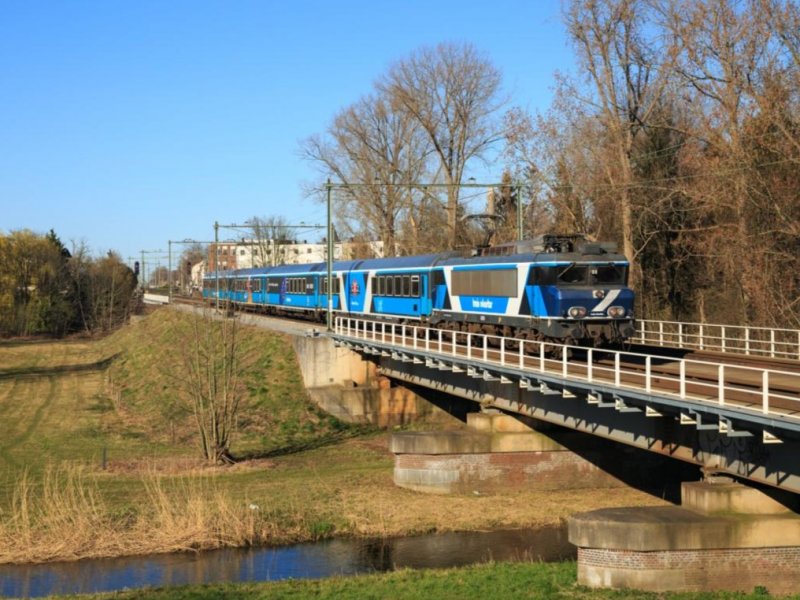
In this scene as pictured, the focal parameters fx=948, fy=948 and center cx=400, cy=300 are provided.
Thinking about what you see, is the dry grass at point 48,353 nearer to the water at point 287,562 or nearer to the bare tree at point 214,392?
the bare tree at point 214,392

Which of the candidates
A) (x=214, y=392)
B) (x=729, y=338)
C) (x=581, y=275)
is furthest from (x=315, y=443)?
(x=729, y=338)

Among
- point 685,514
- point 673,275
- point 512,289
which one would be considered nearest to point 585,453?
point 512,289

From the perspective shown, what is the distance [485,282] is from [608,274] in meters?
5.50

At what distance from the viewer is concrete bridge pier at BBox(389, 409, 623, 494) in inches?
1244

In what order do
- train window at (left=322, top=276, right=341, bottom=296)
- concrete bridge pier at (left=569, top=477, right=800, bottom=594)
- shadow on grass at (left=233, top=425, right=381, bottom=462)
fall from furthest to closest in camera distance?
train window at (left=322, top=276, right=341, bottom=296), shadow on grass at (left=233, top=425, right=381, bottom=462), concrete bridge pier at (left=569, top=477, right=800, bottom=594)

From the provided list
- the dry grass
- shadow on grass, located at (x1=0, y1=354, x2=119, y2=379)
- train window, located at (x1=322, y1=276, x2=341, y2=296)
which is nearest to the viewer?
train window, located at (x1=322, y1=276, x2=341, y2=296)

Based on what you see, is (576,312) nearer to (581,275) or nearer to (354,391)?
(581,275)

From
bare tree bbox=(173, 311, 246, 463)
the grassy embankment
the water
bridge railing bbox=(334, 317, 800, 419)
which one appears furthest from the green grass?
bare tree bbox=(173, 311, 246, 463)

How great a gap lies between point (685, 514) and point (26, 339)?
96360mm

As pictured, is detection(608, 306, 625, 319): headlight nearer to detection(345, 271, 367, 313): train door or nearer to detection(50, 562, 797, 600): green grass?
detection(50, 562, 797, 600): green grass

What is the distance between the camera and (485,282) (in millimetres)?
33562

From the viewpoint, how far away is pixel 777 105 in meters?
37.5

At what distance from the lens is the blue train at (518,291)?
28.6m

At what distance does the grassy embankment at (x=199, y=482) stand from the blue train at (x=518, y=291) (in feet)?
18.4
